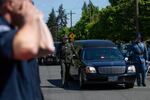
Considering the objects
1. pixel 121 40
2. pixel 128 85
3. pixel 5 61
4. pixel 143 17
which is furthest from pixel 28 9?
pixel 121 40

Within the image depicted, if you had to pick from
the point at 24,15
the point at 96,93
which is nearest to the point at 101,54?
the point at 96,93

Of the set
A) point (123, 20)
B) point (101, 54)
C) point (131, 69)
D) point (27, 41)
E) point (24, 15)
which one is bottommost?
point (131, 69)

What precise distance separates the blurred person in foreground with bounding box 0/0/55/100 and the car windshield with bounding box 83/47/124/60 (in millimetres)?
14650

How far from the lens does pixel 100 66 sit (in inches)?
676

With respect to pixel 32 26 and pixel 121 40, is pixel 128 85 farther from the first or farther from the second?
pixel 121 40

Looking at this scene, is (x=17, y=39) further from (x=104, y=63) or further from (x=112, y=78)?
(x=104, y=63)

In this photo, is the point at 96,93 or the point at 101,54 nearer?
the point at 96,93

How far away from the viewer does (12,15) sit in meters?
3.17

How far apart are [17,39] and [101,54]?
1551 centimetres

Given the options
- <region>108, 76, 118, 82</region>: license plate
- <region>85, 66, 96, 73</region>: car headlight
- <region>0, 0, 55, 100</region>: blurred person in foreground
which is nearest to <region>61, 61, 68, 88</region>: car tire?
<region>85, 66, 96, 73</region>: car headlight

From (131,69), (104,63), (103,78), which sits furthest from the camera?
(131,69)

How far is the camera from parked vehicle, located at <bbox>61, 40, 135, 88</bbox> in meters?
17.1

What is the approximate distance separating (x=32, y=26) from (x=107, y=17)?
208 feet

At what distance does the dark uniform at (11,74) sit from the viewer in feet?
10.5
